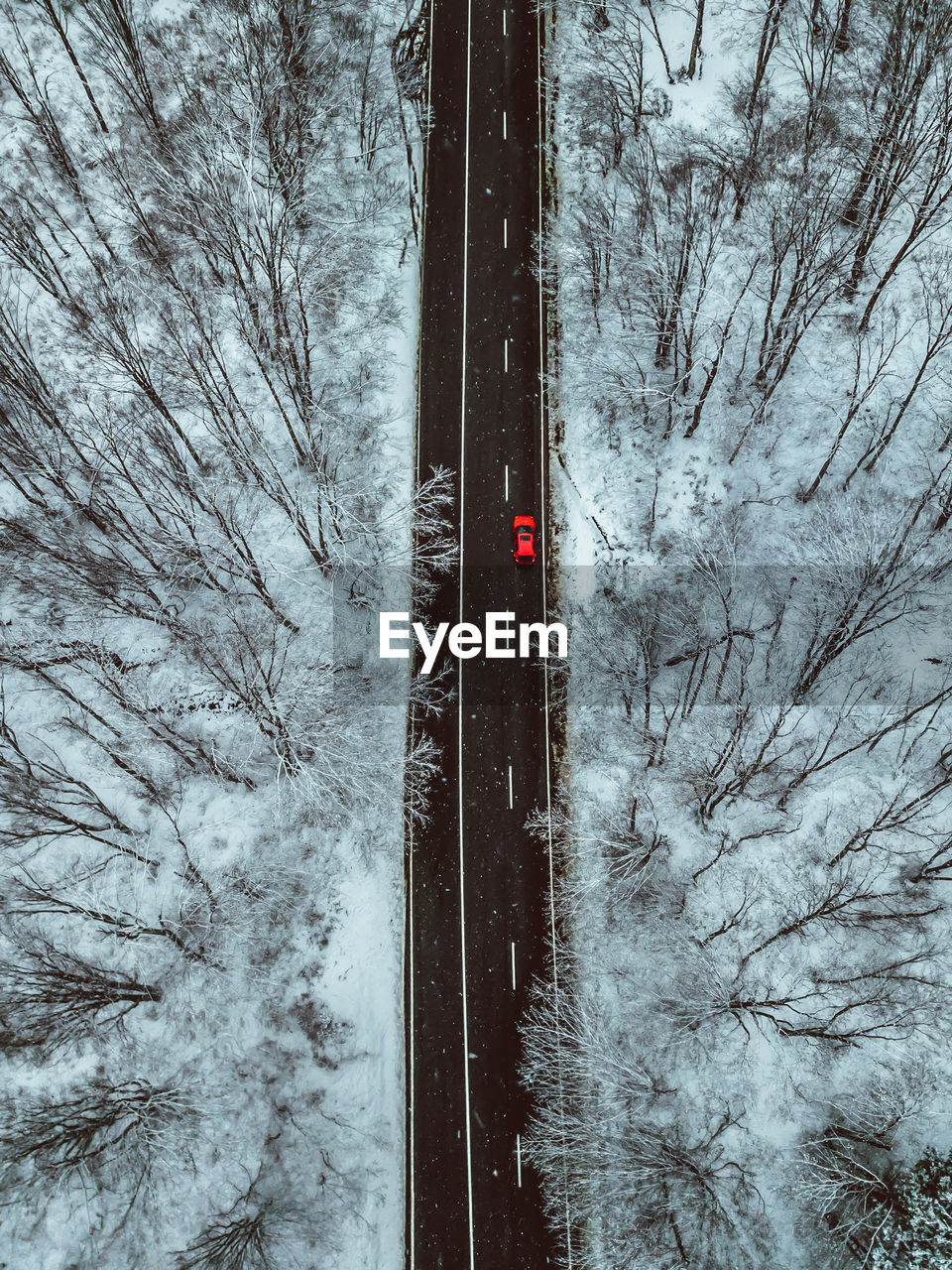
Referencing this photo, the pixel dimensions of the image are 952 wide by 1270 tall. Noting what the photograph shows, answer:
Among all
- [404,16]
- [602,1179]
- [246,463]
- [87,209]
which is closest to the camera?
[602,1179]

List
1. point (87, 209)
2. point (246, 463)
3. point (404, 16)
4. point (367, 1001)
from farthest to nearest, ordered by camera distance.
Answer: point (404, 16) < point (87, 209) < point (246, 463) < point (367, 1001)

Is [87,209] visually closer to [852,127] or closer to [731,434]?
[731,434]

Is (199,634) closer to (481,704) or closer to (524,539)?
(481,704)

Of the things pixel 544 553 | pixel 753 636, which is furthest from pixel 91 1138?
pixel 753 636

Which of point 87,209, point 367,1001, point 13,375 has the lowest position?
point 367,1001

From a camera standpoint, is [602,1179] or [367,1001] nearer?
[602,1179]

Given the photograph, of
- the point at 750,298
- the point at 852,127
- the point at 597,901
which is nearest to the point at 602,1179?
the point at 597,901

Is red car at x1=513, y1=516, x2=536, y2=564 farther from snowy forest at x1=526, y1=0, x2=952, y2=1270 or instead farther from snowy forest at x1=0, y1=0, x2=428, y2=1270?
snowy forest at x1=0, y1=0, x2=428, y2=1270
